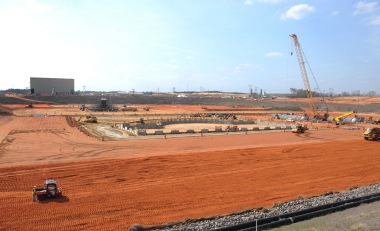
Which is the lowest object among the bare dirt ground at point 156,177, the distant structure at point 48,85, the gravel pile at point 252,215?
the bare dirt ground at point 156,177

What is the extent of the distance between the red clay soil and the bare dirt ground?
4 cm

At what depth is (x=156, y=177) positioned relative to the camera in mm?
17734

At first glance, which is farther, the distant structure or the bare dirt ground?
the distant structure

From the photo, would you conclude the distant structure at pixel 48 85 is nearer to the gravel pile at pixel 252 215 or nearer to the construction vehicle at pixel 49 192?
the construction vehicle at pixel 49 192

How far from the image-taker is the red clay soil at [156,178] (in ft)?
40.4

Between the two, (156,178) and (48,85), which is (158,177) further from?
(48,85)

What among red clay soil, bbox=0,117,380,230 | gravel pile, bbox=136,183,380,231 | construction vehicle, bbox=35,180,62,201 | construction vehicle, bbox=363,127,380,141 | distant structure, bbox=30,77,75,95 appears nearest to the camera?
gravel pile, bbox=136,183,380,231

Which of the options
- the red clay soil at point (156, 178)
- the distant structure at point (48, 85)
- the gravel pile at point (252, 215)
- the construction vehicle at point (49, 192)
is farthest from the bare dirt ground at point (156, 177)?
the distant structure at point (48, 85)

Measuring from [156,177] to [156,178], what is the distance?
0.19 m

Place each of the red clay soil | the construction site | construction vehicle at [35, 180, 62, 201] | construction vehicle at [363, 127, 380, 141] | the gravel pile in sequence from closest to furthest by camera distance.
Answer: the gravel pile < the construction site < the red clay soil < construction vehicle at [35, 180, 62, 201] < construction vehicle at [363, 127, 380, 141]

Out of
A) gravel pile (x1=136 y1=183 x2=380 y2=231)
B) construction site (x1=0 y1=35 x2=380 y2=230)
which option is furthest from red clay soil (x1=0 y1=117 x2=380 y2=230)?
gravel pile (x1=136 y1=183 x2=380 y2=231)

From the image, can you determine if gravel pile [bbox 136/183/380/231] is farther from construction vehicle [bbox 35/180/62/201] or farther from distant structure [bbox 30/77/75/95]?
distant structure [bbox 30/77/75/95]

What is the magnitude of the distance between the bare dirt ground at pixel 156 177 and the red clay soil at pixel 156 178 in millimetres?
42

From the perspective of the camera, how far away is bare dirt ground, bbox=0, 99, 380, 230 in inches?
485
